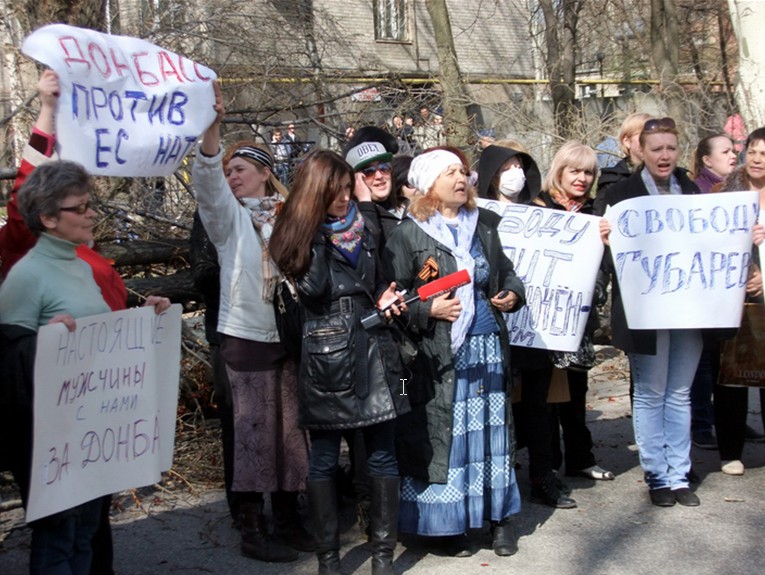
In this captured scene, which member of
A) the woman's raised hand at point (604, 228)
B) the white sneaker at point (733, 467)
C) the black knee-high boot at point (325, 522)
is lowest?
the white sneaker at point (733, 467)

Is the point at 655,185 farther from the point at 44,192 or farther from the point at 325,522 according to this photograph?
the point at 44,192

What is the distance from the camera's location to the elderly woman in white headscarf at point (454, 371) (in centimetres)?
483

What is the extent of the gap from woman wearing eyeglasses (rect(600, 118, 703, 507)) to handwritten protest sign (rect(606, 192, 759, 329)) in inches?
7.3

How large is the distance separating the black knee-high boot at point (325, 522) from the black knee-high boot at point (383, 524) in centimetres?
17

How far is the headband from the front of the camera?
5.05 metres

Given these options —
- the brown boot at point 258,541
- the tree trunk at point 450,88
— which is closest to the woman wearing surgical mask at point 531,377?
the brown boot at point 258,541

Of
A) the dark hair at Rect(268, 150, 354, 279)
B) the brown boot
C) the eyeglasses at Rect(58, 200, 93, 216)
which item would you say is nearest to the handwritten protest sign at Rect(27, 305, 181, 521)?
the eyeglasses at Rect(58, 200, 93, 216)

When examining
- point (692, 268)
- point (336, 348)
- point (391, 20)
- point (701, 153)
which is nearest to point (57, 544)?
point (336, 348)

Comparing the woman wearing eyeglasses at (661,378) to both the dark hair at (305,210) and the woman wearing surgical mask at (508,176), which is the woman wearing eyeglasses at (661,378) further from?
the dark hair at (305,210)

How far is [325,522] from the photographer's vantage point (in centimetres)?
452

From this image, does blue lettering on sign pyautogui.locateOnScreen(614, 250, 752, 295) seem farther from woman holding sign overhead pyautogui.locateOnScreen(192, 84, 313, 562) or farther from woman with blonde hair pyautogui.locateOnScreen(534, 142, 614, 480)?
woman holding sign overhead pyautogui.locateOnScreen(192, 84, 313, 562)

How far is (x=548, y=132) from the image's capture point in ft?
35.6

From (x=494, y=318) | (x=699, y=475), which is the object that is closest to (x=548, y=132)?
(x=699, y=475)

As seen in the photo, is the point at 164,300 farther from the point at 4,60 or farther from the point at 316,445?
the point at 4,60
